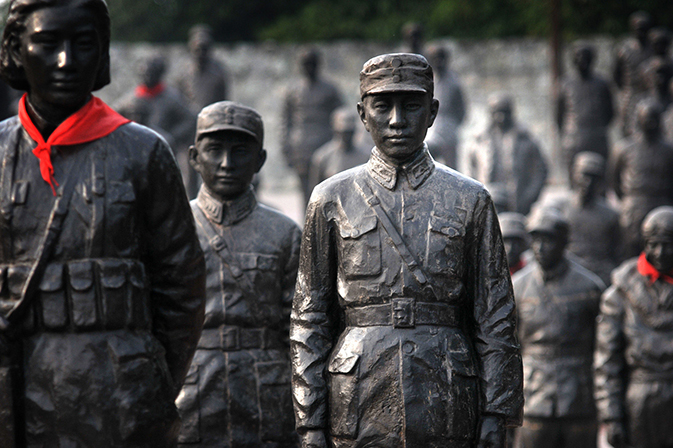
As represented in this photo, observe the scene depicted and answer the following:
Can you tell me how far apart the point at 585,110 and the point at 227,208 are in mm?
11287

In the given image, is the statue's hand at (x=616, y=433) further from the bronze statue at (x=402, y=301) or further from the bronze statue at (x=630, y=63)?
the bronze statue at (x=630, y=63)

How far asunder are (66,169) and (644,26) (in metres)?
15.2

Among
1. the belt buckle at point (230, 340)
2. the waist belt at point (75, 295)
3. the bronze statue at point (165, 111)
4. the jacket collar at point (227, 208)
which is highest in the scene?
the bronze statue at point (165, 111)

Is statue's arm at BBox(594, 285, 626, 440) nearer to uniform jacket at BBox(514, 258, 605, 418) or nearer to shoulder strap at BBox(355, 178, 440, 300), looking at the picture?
uniform jacket at BBox(514, 258, 605, 418)

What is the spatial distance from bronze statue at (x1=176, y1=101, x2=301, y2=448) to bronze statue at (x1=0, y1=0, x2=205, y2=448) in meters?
1.54

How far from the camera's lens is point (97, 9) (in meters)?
4.56

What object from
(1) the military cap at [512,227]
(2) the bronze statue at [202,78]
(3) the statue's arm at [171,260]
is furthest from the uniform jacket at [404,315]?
(2) the bronze statue at [202,78]

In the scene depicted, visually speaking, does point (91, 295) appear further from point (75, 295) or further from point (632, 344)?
point (632, 344)

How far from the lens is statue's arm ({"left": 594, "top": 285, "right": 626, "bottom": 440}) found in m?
8.77

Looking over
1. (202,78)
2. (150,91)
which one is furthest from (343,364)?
(202,78)

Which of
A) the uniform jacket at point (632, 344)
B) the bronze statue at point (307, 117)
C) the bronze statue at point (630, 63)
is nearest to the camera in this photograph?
the uniform jacket at point (632, 344)

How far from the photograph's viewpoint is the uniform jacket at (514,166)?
582 inches

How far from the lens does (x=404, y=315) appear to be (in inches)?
189

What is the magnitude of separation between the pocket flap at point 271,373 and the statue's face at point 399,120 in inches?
67.7
